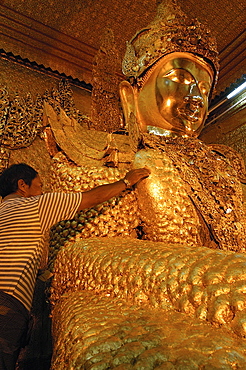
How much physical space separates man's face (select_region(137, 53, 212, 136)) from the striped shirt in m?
0.93

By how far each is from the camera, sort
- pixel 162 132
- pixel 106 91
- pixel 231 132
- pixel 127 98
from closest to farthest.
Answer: pixel 162 132 → pixel 127 98 → pixel 106 91 → pixel 231 132

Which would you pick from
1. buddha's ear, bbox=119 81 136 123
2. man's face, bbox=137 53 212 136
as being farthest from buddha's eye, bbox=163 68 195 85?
buddha's ear, bbox=119 81 136 123

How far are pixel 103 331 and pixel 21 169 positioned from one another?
0.73 metres

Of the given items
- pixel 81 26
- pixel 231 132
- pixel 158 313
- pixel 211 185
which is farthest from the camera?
pixel 231 132

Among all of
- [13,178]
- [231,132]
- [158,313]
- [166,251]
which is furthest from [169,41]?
[231,132]

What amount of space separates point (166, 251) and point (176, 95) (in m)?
1.11

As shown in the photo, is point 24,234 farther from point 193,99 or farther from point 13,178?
point 193,99

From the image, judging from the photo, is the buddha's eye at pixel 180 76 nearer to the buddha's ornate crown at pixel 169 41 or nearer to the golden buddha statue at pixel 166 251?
the golden buddha statue at pixel 166 251

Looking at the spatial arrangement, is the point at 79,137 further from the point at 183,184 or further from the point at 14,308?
the point at 14,308

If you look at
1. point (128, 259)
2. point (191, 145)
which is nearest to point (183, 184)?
point (191, 145)

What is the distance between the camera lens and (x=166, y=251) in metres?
0.76

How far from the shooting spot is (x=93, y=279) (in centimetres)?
88

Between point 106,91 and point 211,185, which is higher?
point 106,91

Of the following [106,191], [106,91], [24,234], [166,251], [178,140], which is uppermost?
[106,91]
